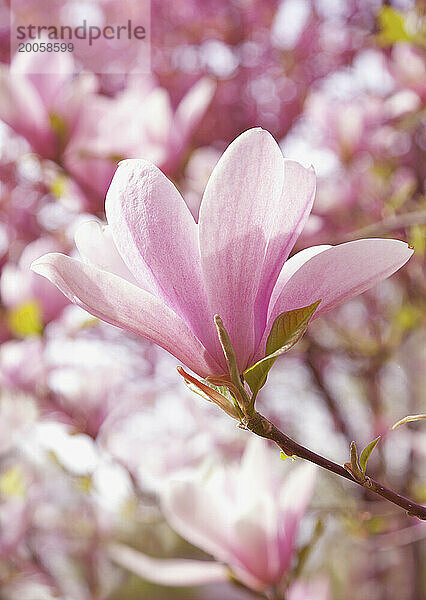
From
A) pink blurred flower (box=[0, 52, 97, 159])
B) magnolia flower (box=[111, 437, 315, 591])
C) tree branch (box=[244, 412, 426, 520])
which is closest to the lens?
tree branch (box=[244, 412, 426, 520])

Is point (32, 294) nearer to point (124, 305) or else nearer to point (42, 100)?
→ point (42, 100)

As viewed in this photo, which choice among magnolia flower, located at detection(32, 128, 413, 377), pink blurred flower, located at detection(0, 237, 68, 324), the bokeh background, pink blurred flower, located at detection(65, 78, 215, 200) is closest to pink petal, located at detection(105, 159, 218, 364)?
magnolia flower, located at detection(32, 128, 413, 377)

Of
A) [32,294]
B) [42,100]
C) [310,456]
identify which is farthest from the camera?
[32,294]

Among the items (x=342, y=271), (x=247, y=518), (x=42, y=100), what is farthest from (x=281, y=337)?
(x=42, y=100)

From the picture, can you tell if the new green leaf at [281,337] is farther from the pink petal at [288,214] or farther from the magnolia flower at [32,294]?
the magnolia flower at [32,294]

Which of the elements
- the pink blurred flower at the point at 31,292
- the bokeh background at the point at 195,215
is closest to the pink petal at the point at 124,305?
the bokeh background at the point at 195,215

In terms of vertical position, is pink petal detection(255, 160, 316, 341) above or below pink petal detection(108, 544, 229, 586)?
above

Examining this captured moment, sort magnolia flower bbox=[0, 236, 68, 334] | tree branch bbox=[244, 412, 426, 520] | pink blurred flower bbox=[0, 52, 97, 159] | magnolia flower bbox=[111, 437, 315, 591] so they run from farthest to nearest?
magnolia flower bbox=[0, 236, 68, 334] < pink blurred flower bbox=[0, 52, 97, 159] < magnolia flower bbox=[111, 437, 315, 591] < tree branch bbox=[244, 412, 426, 520]

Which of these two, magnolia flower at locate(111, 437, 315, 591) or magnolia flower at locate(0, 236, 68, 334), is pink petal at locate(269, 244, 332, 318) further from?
magnolia flower at locate(0, 236, 68, 334)
